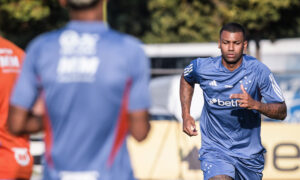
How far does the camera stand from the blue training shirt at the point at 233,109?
6344 millimetres

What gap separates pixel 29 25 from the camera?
899 inches

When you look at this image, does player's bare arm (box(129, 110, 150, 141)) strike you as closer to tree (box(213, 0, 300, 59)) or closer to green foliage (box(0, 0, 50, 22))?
tree (box(213, 0, 300, 59))

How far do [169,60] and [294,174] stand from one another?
10.5 metres

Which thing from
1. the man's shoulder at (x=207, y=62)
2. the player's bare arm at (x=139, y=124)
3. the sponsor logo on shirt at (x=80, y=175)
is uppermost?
the player's bare arm at (x=139, y=124)

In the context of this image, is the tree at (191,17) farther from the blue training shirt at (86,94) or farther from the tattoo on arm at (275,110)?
the blue training shirt at (86,94)

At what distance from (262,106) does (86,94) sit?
259cm

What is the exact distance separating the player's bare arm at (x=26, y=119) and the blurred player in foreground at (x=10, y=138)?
1.20 m

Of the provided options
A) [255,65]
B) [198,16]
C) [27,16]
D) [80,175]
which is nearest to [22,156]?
[80,175]

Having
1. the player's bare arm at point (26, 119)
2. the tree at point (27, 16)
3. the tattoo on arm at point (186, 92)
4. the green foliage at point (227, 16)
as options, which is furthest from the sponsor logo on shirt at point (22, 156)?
the tree at point (27, 16)

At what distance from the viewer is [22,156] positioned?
4.79 m

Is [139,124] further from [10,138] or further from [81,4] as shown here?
[10,138]

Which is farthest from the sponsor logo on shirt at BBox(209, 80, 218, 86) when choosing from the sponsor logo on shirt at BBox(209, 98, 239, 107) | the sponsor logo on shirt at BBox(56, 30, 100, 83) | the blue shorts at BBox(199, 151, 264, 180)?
the sponsor logo on shirt at BBox(56, 30, 100, 83)

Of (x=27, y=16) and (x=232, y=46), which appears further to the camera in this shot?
(x=27, y=16)

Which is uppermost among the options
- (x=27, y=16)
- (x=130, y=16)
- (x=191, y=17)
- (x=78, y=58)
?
(x=78, y=58)
